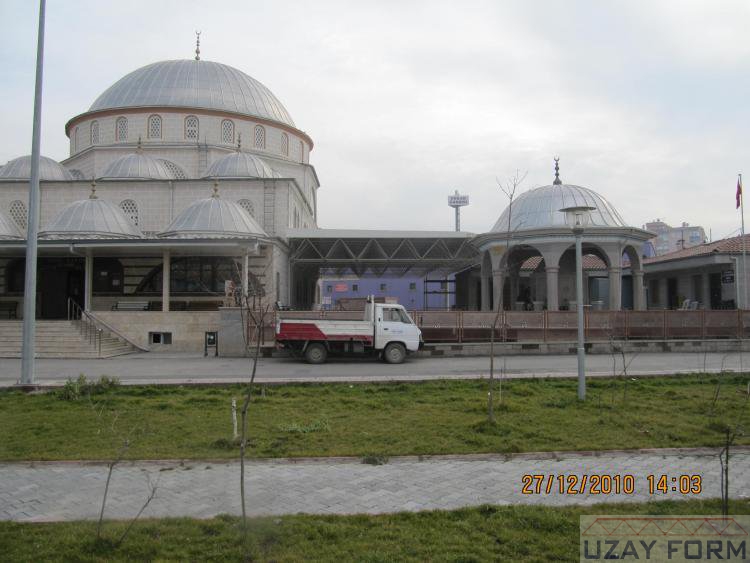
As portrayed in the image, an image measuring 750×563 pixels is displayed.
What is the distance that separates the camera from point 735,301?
2906cm

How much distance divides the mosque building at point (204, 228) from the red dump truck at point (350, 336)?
168 inches

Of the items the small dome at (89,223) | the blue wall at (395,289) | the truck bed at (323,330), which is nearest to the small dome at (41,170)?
the small dome at (89,223)

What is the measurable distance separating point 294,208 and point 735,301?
2409cm

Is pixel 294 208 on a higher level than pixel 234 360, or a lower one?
higher

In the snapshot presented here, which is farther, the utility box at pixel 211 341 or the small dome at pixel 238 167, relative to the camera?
the small dome at pixel 238 167

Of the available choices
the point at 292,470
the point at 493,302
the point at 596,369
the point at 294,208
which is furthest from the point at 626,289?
the point at 292,470

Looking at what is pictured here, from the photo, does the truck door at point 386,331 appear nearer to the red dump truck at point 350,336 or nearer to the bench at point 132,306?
the red dump truck at point 350,336

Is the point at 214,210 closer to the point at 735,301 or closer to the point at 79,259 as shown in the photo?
the point at 79,259

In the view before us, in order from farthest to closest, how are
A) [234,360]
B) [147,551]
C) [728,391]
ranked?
1. [234,360]
2. [728,391]
3. [147,551]

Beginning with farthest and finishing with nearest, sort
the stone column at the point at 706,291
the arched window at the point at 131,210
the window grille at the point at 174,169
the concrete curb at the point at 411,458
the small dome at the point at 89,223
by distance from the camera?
the window grille at the point at 174,169 < the arched window at the point at 131,210 < the stone column at the point at 706,291 < the small dome at the point at 89,223 < the concrete curb at the point at 411,458

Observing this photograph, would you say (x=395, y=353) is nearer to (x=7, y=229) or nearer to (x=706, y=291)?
(x=706, y=291)

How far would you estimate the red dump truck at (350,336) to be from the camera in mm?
17719

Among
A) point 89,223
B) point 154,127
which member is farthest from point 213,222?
point 154,127

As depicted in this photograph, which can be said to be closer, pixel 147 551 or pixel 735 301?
pixel 147 551
